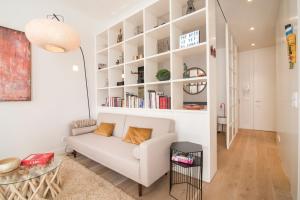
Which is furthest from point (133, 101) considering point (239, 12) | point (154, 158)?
point (239, 12)

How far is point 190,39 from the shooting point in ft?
6.94

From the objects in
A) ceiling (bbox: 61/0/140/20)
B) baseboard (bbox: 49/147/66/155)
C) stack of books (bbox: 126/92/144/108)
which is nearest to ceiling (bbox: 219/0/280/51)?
ceiling (bbox: 61/0/140/20)

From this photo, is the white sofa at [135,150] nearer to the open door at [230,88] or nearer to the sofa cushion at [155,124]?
the sofa cushion at [155,124]

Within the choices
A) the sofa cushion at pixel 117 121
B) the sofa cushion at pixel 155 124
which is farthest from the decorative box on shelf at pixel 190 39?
the sofa cushion at pixel 117 121

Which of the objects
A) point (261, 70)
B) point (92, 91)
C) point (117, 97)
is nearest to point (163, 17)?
point (117, 97)

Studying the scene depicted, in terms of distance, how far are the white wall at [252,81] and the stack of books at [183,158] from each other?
4.53m

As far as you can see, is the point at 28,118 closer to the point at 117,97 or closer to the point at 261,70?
the point at 117,97

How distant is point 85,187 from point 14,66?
2291mm

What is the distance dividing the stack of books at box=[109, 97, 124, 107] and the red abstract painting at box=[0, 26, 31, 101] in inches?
57.9

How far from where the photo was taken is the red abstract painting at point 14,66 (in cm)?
235

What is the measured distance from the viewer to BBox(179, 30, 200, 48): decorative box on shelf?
204 centimetres

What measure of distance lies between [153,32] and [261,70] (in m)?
4.32

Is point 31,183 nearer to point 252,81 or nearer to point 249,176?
point 249,176

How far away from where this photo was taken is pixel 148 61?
2621mm
